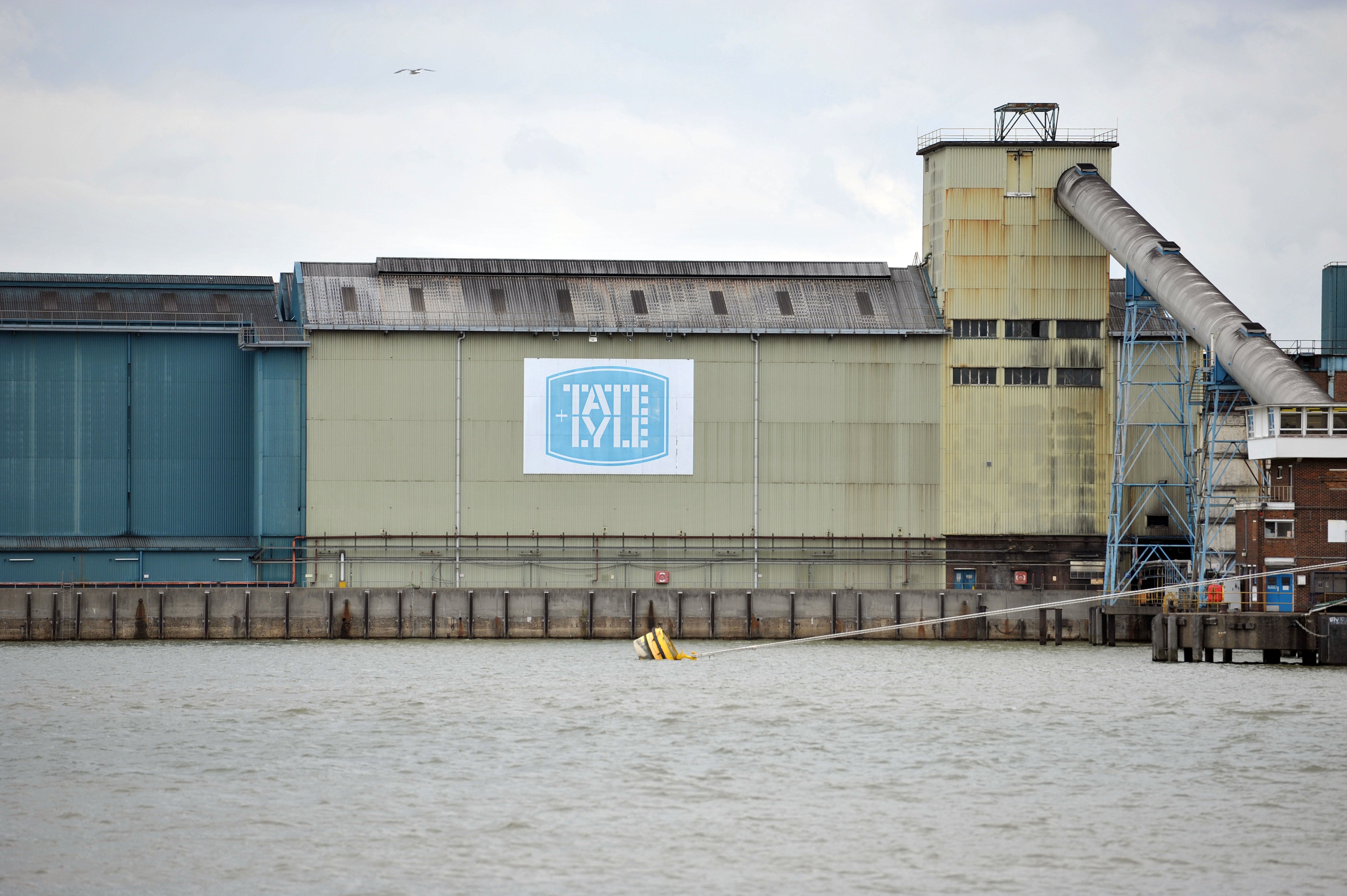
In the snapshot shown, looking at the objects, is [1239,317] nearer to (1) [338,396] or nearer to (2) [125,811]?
(1) [338,396]

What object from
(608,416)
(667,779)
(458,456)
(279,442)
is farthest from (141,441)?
(667,779)

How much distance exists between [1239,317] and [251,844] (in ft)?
138

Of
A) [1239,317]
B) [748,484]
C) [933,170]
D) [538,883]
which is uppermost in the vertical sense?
[933,170]

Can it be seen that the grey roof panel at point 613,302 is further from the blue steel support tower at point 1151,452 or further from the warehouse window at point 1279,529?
the warehouse window at point 1279,529

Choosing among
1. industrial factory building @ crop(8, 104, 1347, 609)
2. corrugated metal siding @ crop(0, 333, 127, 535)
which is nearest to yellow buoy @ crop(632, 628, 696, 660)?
industrial factory building @ crop(8, 104, 1347, 609)

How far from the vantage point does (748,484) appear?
6819 cm

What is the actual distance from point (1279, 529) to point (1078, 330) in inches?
619

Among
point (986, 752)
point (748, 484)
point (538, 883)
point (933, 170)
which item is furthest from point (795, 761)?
point (933, 170)

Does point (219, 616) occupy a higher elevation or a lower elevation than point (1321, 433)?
lower

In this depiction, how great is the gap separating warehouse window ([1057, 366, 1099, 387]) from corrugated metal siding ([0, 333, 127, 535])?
3684cm

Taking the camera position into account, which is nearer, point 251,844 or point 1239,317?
point 251,844

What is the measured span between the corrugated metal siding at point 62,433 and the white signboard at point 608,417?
16.0m

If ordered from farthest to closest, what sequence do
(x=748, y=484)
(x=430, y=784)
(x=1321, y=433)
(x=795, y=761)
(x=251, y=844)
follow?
1. (x=748, y=484)
2. (x=1321, y=433)
3. (x=795, y=761)
4. (x=430, y=784)
5. (x=251, y=844)

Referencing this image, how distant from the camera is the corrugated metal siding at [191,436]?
2665 inches
